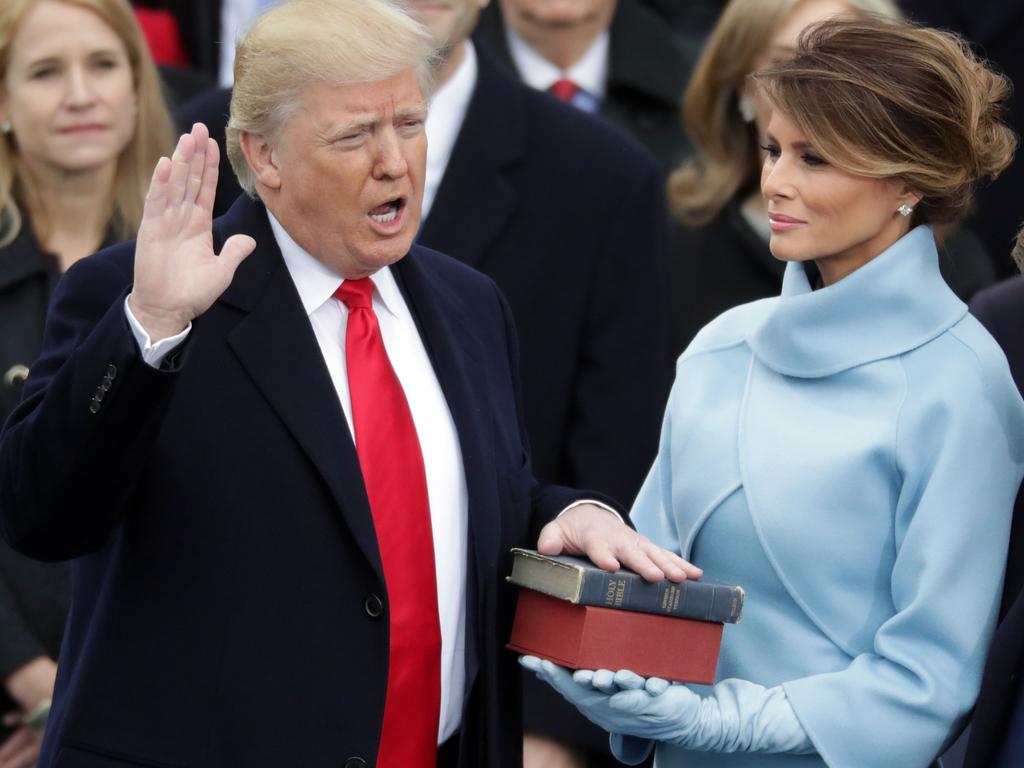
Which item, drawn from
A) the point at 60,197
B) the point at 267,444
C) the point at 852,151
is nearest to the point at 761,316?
the point at 852,151

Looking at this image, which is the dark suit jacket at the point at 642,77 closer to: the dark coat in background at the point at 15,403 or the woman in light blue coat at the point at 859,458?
the dark coat in background at the point at 15,403

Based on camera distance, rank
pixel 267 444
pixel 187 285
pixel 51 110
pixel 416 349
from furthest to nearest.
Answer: pixel 51 110 → pixel 416 349 → pixel 267 444 → pixel 187 285

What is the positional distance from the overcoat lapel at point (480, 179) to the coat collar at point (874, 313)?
1305 mm

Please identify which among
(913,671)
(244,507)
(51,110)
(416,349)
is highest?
(51,110)

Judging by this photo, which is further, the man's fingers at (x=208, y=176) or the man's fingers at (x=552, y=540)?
the man's fingers at (x=552, y=540)

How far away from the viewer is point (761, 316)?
3.34 metres

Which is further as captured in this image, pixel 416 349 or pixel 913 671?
pixel 416 349

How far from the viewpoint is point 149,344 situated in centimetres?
281

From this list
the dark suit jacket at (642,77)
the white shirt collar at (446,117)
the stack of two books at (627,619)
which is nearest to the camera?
the stack of two books at (627,619)

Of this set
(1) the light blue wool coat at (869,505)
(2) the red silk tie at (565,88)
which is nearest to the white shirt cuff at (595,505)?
(1) the light blue wool coat at (869,505)

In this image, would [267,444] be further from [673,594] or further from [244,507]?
[673,594]

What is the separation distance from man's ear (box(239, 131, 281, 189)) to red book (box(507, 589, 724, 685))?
84 cm

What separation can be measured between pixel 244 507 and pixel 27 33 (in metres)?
1.86

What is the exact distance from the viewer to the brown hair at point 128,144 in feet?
14.3
